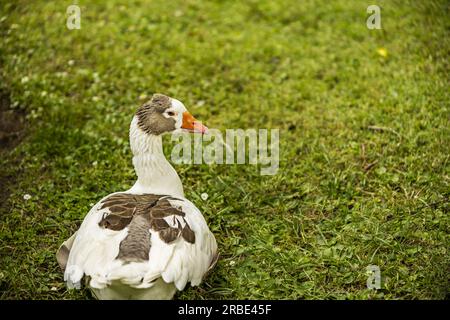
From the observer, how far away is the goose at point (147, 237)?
3768 millimetres

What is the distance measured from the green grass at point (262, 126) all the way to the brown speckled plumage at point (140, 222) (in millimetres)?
510

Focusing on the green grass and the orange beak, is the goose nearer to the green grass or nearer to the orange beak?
the orange beak

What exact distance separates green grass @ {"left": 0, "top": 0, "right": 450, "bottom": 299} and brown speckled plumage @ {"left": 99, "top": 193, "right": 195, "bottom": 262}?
510 millimetres

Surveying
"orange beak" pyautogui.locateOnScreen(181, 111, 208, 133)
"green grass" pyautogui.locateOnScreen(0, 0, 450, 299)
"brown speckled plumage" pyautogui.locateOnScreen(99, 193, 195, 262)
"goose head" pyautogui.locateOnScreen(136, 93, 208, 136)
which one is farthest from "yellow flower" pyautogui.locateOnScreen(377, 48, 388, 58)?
"brown speckled plumage" pyautogui.locateOnScreen(99, 193, 195, 262)

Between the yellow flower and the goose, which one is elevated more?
the yellow flower

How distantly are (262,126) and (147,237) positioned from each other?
252 cm

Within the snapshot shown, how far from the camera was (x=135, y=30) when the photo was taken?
24.9 ft

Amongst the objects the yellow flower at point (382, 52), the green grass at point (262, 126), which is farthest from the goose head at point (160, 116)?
the yellow flower at point (382, 52)


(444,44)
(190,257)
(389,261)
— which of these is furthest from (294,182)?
(444,44)

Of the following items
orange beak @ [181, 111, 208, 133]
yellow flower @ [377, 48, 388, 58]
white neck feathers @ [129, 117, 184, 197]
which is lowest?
white neck feathers @ [129, 117, 184, 197]

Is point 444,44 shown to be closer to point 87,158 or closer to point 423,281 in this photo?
point 423,281

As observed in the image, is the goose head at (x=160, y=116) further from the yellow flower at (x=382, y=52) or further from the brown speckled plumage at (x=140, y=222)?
the yellow flower at (x=382, y=52)

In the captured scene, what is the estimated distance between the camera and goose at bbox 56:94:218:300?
12.4 feet
